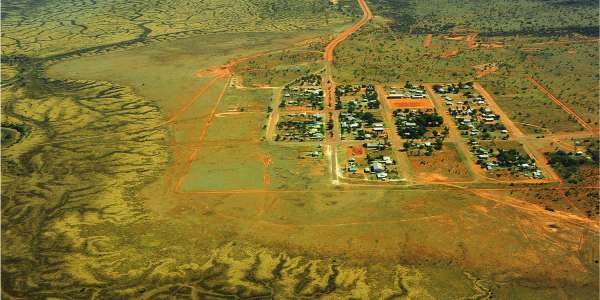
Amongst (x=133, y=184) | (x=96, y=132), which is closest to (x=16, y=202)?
(x=133, y=184)

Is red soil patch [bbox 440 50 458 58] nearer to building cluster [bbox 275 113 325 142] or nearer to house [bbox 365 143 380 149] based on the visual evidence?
building cluster [bbox 275 113 325 142]

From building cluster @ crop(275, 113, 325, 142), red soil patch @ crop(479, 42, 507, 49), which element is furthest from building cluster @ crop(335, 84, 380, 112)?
red soil patch @ crop(479, 42, 507, 49)

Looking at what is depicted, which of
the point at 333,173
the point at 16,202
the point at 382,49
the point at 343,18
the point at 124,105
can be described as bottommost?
the point at 16,202

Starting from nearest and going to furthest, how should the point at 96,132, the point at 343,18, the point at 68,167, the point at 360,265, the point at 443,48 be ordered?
the point at 360,265, the point at 68,167, the point at 96,132, the point at 443,48, the point at 343,18

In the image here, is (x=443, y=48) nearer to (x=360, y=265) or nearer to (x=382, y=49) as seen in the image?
(x=382, y=49)

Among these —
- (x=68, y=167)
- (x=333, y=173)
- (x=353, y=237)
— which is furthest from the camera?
(x=68, y=167)

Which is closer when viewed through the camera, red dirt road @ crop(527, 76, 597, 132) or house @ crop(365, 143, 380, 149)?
house @ crop(365, 143, 380, 149)

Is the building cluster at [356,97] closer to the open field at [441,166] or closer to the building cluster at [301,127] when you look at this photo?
the building cluster at [301,127]
